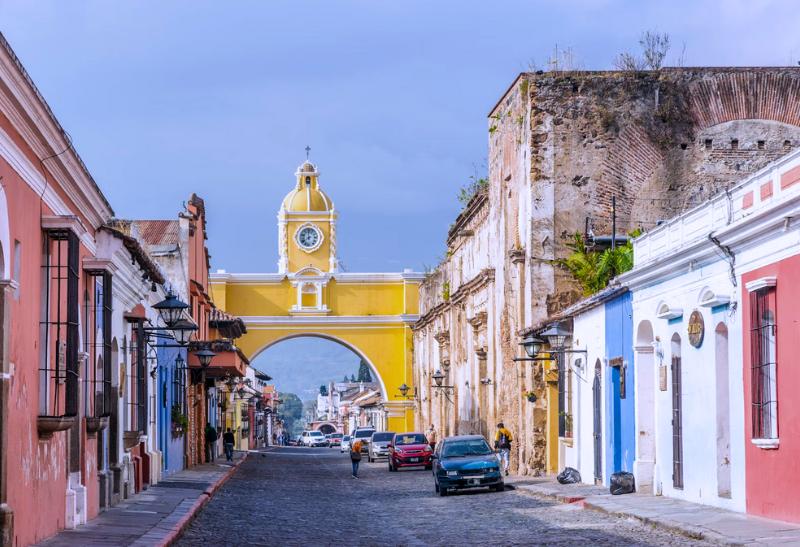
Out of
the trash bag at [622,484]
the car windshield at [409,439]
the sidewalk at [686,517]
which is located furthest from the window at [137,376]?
the car windshield at [409,439]

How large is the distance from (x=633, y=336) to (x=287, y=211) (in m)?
47.4

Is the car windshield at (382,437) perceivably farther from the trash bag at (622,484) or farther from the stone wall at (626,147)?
the trash bag at (622,484)

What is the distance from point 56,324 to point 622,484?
1099cm

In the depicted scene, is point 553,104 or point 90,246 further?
point 553,104

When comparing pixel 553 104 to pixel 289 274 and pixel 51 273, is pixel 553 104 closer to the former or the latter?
pixel 51 273

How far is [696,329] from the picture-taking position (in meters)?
19.0

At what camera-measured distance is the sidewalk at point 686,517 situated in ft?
45.3

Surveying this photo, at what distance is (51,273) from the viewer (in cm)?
1411

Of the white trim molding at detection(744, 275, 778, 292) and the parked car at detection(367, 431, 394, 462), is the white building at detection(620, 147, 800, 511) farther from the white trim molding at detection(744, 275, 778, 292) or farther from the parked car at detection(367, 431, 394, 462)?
the parked car at detection(367, 431, 394, 462)

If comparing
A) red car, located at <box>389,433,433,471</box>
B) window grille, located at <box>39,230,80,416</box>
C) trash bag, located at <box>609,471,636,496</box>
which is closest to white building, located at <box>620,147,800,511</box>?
trash bag, located at <box>609,471,636,496</box>

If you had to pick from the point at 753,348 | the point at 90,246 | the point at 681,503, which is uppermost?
the point at 90,246

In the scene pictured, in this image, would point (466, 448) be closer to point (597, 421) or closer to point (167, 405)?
point (597, 421)

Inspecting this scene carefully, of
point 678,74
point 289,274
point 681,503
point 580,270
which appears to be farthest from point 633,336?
point 289,274

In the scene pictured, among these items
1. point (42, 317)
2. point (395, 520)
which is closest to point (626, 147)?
point (395, 520)
